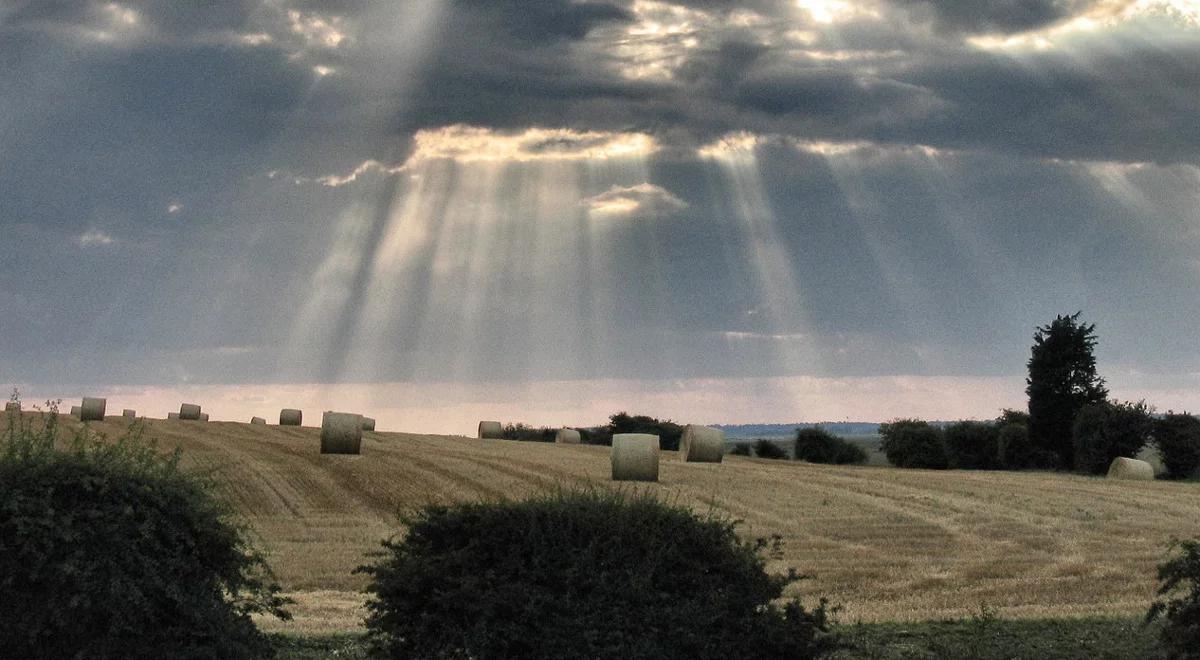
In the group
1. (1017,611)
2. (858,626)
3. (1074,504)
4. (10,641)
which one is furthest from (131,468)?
(1074,504)

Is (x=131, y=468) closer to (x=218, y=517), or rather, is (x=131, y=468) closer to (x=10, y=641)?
(x=218, y=517)

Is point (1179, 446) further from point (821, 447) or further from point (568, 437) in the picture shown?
point (568, 437)

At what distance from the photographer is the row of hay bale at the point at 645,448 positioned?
31391 millimetres

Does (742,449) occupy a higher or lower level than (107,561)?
higher

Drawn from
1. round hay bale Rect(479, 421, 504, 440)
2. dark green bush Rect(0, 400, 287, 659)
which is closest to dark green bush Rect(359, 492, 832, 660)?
dark green bush Rect(0, 400, 287, 659)

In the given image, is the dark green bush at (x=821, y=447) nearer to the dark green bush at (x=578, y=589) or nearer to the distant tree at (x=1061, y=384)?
the distant tree at (x=1061, y=384)

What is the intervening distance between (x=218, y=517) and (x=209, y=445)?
1134 inches

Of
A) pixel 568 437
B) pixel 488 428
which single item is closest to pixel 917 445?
pixel 568 437

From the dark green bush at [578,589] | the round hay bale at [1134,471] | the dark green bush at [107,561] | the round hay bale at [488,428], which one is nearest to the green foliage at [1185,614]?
the dark green bush at [578,589]

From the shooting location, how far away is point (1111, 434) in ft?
175

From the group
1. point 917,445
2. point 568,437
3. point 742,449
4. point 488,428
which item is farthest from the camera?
point 742,449

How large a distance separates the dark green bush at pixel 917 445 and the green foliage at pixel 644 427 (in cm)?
1422

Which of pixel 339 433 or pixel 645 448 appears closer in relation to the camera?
pixel 645 448

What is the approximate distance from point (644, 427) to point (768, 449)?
1131 centimetres
